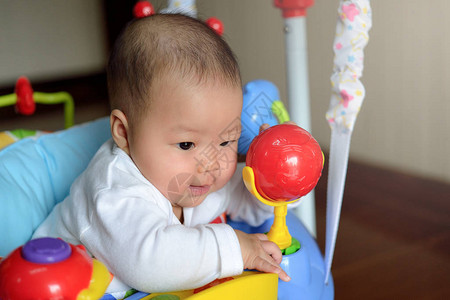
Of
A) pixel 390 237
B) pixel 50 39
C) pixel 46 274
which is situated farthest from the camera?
pixel 50 39

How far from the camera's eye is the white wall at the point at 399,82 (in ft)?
4.73

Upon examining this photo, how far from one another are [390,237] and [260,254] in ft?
2.59

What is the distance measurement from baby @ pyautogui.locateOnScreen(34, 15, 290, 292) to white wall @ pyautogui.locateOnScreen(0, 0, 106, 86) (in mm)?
2465

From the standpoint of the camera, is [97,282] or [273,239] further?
[273,239]

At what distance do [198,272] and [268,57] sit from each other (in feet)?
4.86

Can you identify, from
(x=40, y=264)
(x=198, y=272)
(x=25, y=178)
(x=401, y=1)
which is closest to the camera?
(x=40, y=264)

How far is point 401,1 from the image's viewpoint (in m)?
1.48

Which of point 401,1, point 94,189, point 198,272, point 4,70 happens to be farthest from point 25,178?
point 4,70

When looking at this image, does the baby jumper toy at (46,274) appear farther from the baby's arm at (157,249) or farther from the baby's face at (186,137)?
the baby's face at (186,137)

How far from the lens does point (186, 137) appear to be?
0.66 m

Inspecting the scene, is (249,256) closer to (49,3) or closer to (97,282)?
(97,282)

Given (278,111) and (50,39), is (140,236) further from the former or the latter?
(50,39)

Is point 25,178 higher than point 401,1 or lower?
lower

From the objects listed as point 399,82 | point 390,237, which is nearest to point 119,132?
point 390,237
